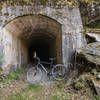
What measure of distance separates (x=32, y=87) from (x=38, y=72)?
797 mm

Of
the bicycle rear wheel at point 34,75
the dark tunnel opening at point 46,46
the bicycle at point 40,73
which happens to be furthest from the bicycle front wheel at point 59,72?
the dark tunnel opening at point 46,46

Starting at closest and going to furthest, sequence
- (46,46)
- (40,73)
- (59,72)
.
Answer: (40,73), (59,72), (46,46)

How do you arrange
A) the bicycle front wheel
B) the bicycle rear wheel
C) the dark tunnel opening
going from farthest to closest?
the dark tunnel opening < the bicycle front wheel < the bicycle rear wheel

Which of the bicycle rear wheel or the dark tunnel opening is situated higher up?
the dark tunnel opening

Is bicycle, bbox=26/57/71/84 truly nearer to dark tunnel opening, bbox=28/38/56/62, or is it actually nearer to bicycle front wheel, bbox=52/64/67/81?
bicycle front wheel, bbox=52/64/67/81

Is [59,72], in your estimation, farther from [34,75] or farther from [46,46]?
[46,46]

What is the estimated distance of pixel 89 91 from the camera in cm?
284

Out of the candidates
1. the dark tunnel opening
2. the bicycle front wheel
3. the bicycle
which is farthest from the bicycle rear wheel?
the dark tunnel opening

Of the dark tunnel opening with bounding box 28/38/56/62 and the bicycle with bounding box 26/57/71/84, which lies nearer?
the bicycle with bounding box 26/57/71/84

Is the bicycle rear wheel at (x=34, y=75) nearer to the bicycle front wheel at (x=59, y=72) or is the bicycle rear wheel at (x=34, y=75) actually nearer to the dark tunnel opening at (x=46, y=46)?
the bicycle front wheel at (x=59, y=72)

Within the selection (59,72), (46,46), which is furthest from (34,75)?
(46,46)

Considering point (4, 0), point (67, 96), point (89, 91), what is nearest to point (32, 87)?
point (67, 96)

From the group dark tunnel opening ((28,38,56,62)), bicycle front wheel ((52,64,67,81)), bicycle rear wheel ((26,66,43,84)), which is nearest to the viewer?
bicycle rear wheel ((26,66,43,84))

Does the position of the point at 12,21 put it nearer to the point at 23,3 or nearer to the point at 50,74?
the point at 23,3
